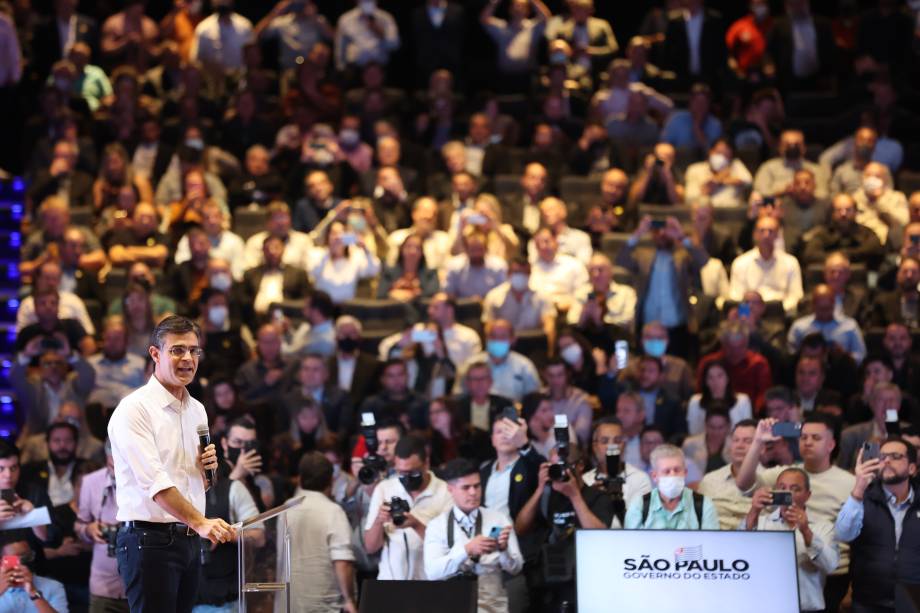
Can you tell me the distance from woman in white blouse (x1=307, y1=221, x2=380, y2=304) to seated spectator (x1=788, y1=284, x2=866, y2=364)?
3.11 meters

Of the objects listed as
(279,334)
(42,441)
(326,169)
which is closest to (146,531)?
(42,441)

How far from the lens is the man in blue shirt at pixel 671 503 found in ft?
24.9

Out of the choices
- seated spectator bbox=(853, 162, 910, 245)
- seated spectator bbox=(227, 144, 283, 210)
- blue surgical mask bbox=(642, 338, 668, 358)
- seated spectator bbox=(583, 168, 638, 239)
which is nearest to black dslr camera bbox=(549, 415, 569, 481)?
blue surgical mask bbox=(642, 338, 668, 358)

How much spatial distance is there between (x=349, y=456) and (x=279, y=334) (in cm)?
152

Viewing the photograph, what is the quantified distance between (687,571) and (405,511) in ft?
4.91

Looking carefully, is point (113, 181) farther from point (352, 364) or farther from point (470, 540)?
point (470, 540)

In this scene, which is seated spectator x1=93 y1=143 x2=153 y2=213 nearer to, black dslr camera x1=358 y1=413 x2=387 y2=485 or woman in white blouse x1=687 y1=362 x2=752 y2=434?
black dslr camera x1=358 y1=413 x2=387 y2=485

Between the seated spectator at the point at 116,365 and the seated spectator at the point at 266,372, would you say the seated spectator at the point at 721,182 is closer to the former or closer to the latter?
the seated spectator at the point at 266,372

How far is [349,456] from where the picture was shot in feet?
30.9

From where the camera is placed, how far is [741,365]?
10.1 meters

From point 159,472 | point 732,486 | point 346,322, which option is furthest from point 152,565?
point 346,322

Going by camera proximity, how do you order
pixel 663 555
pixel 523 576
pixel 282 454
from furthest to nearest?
pixel 282 454
pixel 523 576
pixel 663 555

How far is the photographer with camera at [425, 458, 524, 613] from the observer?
294 inches

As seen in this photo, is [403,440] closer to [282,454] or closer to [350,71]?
[282,454]
